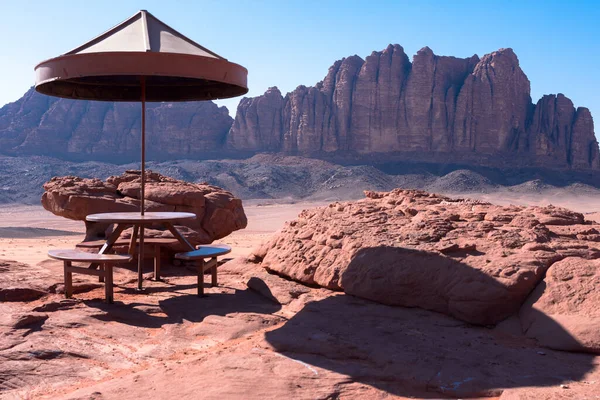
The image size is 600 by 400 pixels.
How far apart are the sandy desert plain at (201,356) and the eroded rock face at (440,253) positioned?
0.23m

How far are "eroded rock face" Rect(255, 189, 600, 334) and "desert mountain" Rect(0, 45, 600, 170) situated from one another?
6403 centimetres

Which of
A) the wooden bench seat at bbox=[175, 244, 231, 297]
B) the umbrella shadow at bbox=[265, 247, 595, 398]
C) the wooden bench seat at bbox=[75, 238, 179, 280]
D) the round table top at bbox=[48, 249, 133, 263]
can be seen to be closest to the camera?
the umbrella shadow at bbox=[265, 247, 595, 398]

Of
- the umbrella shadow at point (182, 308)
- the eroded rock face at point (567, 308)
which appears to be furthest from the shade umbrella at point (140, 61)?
the eroded rock face at point (567, 308)

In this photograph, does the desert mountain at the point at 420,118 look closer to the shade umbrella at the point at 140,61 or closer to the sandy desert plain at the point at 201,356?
the shade umbrella at the point at 140,61

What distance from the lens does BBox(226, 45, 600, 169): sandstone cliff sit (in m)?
69.8

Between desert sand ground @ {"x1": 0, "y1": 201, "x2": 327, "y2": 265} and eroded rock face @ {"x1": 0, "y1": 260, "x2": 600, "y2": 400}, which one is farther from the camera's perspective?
desert sand ground @ {"x1": 0, "y1": 201, "x2": 327, "y2": 265}

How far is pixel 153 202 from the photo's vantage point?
1032 cm

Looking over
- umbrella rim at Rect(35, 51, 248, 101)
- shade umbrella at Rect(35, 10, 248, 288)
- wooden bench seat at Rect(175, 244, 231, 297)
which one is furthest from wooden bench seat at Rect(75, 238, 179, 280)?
umbrella rim at Rect(35, 51, 248, 101)

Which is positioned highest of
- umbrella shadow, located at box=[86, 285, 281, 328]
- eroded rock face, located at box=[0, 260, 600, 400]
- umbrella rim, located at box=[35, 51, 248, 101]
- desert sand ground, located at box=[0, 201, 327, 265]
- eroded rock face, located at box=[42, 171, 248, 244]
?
umbrella rim, located at box=[35, 51, 248, 101]

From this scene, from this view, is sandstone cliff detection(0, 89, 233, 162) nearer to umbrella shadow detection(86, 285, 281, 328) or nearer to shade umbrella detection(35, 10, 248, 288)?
shade umbrella detection(35, 10, 248, 288)

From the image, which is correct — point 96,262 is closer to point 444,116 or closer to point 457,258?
point 457,258

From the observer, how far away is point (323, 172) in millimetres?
65688

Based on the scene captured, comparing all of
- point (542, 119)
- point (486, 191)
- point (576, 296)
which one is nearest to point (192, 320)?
point (576, 296)

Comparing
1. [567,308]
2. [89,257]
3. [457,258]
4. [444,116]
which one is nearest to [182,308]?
[89,257]
